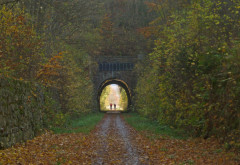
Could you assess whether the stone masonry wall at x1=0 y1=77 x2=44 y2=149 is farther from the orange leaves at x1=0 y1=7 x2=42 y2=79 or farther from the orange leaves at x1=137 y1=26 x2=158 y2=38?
the orange leaves at x1=137 y1=26 x2=158 y2=38

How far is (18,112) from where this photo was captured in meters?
11.0

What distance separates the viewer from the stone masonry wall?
31.1ft

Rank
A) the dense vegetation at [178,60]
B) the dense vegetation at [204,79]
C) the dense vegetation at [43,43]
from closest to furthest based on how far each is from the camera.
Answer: the dense vegetation at [204,79] → the dense vegetation at [178,60] → the dense vegetation at [43,43]

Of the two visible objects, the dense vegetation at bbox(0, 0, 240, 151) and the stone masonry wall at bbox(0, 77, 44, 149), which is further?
the dense vegetation at bbox(0, 0, 240, 151)

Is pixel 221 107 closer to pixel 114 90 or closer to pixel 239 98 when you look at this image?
pixel 239 98

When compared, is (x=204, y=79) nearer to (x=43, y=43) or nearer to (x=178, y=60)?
(x=178, y=60)

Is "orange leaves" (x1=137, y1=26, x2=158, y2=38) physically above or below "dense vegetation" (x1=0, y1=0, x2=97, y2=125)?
above

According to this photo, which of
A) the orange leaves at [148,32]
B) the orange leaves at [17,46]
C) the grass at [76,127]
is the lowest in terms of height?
the grass at [76,127]

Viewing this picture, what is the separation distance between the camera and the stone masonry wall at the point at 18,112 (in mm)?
9471

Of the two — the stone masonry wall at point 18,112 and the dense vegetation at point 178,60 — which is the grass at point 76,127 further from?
the stone masonry wall at point 18,112

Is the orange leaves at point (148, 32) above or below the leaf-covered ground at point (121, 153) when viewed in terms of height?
above

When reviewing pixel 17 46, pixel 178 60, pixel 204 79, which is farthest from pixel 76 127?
pixel 204 79

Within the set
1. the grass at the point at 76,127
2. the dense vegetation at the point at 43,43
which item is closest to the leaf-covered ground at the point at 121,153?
the dense vegetation at the point at 43,43

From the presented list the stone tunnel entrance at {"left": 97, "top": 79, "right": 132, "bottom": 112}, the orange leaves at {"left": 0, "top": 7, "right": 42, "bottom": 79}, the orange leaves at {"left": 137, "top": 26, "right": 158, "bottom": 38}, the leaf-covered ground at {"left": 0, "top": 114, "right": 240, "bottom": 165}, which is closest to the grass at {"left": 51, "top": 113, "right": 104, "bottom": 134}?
the orange leaves at {"left": 0, "top": 7, "right": 42, "bottom": 79}
